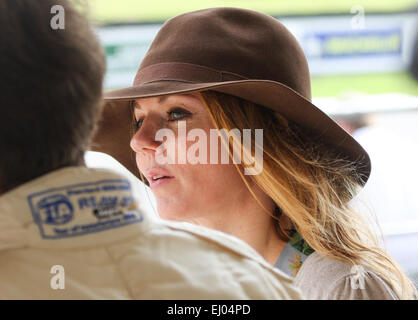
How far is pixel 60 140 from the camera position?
617 millimetres

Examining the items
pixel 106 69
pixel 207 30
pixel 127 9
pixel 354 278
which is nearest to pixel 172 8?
pixel 127 9

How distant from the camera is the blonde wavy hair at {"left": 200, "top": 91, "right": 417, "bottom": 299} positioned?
1.23 meters

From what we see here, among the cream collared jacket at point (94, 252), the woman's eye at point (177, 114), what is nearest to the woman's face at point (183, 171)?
the woman's eye at point (177, 114)

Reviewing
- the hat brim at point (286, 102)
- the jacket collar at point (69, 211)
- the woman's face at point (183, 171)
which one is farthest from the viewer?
the woman's face at point (183, 171)

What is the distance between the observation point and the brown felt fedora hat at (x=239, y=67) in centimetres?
124

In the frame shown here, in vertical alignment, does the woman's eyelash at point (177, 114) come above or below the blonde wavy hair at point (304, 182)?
above

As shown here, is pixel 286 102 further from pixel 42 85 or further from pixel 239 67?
pixel 42 85

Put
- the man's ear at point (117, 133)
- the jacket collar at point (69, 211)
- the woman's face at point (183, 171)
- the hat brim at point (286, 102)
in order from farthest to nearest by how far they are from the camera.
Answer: the man's ear at point (117, 133), the woman's face at point (183, 171), the hat brim at point (286, 102), the jacket collar at point (69, 211)

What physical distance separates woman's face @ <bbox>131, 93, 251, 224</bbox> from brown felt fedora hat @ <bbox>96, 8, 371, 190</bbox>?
0.07 meters

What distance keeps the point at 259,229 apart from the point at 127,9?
7.71 ft

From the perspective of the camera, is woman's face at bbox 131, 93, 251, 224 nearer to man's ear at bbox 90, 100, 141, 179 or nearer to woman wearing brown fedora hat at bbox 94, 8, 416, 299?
woman wearing brown fedora hat at bbox 94, 8, 416, 299

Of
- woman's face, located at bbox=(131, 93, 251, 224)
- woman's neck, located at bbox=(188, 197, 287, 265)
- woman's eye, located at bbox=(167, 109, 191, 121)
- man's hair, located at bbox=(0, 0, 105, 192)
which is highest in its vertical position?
man's hair, located at bbox=(0, 0, 105, 192)

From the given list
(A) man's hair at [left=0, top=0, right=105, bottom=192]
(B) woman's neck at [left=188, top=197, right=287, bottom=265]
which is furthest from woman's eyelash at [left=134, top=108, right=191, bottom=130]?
(A) man's hair at [left=0, top=0, right=105, bottom=192]

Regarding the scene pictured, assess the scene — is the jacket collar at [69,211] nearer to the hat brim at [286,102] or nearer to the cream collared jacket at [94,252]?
the cream collared jacket at [94,252]
